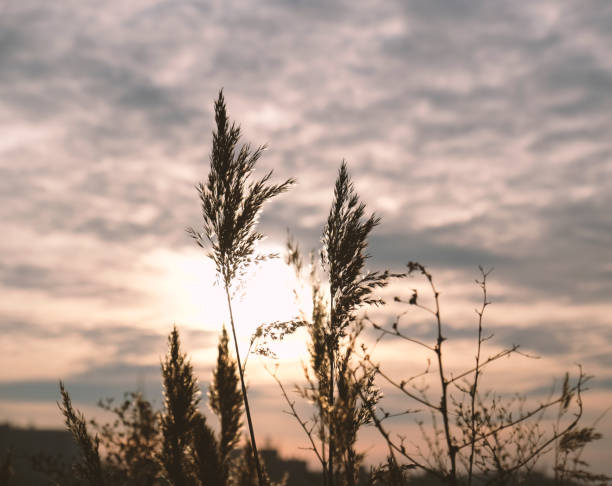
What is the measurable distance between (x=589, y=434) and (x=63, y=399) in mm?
5038

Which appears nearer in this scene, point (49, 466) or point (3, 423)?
point (49, 466)

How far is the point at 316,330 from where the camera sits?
15.9 ft

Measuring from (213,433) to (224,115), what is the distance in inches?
151

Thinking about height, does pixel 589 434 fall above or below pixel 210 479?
above

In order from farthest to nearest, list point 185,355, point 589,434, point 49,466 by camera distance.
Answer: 1. point 49,466
2. point 185,355
3. point 589,434

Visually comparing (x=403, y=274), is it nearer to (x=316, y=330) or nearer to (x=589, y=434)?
(x=316, y=330)

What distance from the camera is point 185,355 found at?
616 cm

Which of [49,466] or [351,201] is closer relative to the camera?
[351,201]

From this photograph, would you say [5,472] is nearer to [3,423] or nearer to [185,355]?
[185,355]

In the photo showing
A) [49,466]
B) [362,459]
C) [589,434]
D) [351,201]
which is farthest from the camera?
[49,466]

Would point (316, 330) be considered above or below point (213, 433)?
above

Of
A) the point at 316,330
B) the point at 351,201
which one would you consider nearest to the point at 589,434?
the point at 316,330

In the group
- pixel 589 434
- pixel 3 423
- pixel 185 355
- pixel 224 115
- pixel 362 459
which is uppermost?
pixel 224 115

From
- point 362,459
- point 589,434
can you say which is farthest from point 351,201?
point 589,434
